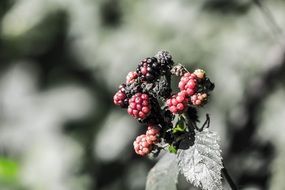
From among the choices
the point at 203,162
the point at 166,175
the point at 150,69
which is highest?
the point at 150,69

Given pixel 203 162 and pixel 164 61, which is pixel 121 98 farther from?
pixel 203 162

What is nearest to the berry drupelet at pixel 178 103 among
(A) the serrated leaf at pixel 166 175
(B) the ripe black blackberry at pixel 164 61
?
(B) the ripe black blackberry at pixel 164 61

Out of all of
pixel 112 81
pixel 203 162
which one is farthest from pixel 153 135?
pixel 112 81

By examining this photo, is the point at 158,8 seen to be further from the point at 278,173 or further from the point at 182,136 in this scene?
the point at 182,136

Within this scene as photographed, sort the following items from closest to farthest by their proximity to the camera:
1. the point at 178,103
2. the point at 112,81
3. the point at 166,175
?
the point at 178,103, the point at 166,175, the point at 112,81

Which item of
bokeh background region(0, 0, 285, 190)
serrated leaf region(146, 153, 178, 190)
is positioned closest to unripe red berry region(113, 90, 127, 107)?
serrated leaf region(146, 153, 178, 190)

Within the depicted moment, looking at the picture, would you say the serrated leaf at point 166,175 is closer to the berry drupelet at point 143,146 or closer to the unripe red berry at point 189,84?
the berry drupelet at point 143,146

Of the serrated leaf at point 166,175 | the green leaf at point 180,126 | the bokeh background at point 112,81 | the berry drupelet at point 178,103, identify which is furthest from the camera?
the bokeh background at point 112,81
